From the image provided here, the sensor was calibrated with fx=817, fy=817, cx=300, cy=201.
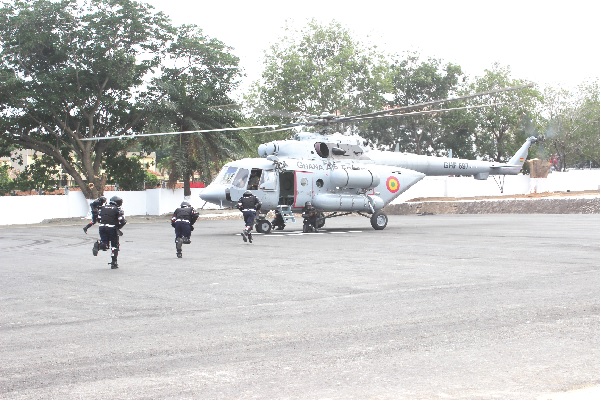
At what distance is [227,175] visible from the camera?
2920 centimetres

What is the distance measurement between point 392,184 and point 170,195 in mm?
24241

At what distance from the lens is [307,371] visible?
734 cm

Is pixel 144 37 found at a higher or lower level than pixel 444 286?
higher

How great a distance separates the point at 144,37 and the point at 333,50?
2728cm

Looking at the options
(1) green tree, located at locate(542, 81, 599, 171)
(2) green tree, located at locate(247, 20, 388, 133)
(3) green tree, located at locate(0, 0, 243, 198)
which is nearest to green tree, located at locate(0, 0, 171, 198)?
(3) green tree, located at locate(0, 0, 243, 198)

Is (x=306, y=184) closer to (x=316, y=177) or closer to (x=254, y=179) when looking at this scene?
(x=316, y=177)

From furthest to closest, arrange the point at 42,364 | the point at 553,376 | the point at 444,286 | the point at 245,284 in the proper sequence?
1. the point at 245,284
2. the point at 444,286
3. the point at 42,364
4. the point at 553,376

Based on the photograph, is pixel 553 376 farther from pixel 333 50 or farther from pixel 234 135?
pixel 333 50

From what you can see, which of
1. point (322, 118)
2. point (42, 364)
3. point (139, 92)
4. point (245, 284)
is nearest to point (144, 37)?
point (139, 92)

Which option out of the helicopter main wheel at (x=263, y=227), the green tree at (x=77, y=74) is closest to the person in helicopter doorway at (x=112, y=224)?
the helicopter main wheel at (x=263, y=227)

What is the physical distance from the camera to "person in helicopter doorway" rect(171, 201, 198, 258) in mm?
19594

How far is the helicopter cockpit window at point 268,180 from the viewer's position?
29.1 metres

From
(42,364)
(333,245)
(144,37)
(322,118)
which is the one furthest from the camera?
(144,37)

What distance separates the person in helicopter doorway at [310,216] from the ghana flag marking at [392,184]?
3.40 meters
